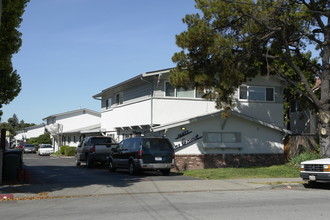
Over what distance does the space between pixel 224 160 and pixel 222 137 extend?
4.52ft

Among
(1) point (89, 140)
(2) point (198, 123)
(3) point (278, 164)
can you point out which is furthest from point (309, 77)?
(1) point (89, 140)

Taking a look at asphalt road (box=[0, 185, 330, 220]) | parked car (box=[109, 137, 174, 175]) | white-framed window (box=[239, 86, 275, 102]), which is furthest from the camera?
white-framed window (box=[239, 86, 275, 102])

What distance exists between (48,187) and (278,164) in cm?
1617

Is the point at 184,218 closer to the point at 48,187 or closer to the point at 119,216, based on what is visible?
the point at 119,216

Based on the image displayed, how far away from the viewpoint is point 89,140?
2603 centimetres

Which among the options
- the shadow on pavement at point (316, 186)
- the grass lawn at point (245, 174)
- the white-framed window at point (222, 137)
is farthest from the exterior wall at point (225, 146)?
the shadow on pavement at point (316, 186)

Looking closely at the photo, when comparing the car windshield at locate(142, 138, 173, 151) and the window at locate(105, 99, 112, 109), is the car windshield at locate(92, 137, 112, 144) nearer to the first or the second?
the car windshield at locate(142, 138, 173, 151)

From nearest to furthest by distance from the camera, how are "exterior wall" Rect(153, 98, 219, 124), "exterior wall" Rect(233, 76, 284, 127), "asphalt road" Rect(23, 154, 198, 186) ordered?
"asphalt road" Rect(23, 154, 198, 186) < "exterior wall" Rect(153, 98, 219, 124) < "exterior wall" Rect(233, 76, 284, 127)

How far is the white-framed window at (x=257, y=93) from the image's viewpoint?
26.9 meters

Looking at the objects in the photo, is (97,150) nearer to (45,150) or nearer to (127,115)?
(127,115)

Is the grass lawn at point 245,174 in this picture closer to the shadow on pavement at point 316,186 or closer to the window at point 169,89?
the shadow on pavement at point 316,186

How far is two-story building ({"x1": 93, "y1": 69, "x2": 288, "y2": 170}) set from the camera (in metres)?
24.0

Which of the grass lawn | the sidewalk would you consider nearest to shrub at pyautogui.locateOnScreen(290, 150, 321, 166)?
the grass lawn

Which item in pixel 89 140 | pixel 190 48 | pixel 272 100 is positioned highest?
pixel 190 48
